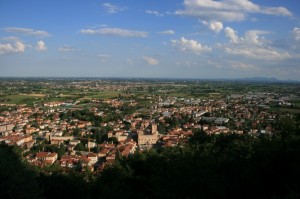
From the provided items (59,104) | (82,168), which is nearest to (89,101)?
(59,104)

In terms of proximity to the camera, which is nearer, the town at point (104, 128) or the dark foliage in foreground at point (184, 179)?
the dark foliage in foreground at point (184, 179)

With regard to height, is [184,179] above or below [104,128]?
above

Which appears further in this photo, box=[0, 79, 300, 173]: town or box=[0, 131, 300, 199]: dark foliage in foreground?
box=[0, 79, 300, 173]: town

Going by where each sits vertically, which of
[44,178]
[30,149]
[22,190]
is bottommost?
[30,149]

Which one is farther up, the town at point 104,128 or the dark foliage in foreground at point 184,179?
the dark foliage in foreground at point 184,179

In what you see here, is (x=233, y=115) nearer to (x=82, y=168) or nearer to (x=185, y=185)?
(x=82, y=168)

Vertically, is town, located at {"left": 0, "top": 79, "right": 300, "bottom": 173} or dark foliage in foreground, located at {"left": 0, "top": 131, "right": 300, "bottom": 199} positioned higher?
dark foliage in foreground, located at {"left": 0, "top": 131, "right": 300, "bottom": 199}

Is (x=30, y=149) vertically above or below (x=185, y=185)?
below

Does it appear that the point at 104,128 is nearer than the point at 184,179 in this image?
No
